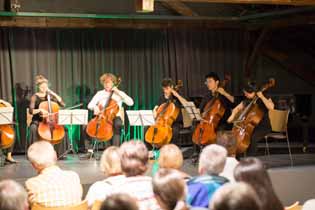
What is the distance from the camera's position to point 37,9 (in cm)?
995

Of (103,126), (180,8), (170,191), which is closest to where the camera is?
(170,191)

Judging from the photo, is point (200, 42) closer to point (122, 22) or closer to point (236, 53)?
point (236, 53)

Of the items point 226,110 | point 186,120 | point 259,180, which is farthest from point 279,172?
point 259,180

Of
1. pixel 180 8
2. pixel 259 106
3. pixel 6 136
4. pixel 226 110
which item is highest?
pixel 180 8

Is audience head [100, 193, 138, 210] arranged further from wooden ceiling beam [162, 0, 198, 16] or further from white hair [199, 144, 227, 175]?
wooden ceiling beam [162, 0, 198, 16]

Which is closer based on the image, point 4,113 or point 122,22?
point 4,113

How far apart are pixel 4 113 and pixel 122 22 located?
350 cm

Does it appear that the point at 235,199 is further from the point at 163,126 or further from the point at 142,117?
the point at 163,126

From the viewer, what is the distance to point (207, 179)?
3.55 meters

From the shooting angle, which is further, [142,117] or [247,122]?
[142,117]

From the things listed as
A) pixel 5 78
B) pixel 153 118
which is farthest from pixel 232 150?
pixel 5 78

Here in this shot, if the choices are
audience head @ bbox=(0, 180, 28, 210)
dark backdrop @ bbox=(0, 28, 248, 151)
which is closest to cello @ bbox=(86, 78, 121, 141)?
dark backdrop @ bbox=(0, 28, 248, 151)

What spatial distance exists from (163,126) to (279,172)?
2.29m

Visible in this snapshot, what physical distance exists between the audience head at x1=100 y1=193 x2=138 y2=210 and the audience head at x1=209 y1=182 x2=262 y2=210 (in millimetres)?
344
